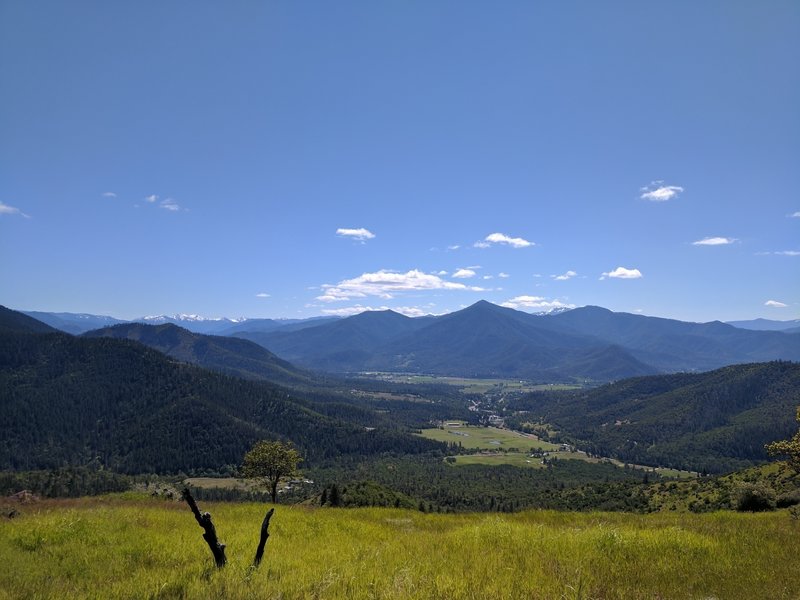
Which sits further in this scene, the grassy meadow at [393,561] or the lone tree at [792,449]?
the lone tree at [792,449]

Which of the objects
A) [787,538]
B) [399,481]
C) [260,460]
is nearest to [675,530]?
[787,538]

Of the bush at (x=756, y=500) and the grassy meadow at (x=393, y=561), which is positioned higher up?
the grassy meadow at (x=393, y=561)

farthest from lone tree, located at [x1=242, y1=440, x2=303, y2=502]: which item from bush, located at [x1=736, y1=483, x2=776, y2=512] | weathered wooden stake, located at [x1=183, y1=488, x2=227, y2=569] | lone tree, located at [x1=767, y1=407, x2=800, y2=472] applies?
lone tree, located at [x1=767, y1=407, x2=800, y2=472]

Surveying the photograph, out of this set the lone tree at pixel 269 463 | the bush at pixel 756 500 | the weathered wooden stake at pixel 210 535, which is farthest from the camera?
the lone tree at pixel 269 463

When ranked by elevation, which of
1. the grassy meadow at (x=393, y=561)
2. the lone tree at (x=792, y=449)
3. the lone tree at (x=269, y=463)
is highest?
the lone tree at (x=792, y=449)

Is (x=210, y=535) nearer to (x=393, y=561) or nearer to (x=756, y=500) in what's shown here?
(x=393, y=561)

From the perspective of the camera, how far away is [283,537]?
1504 cm

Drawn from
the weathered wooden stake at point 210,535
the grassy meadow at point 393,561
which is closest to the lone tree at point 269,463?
the grassy meadow at point 393,561

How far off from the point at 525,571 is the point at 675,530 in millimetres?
7486

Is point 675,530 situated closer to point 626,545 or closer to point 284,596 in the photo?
point 626,545

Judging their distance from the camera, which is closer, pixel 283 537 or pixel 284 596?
pixel 284 596

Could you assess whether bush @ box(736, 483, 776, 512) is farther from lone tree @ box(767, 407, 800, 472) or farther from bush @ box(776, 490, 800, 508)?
lone tree @ box(767, 407, 800, 472)

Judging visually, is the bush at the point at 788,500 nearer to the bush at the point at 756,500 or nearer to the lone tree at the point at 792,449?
the bush at the point at 756,500

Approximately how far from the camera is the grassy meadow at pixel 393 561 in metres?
8.31
